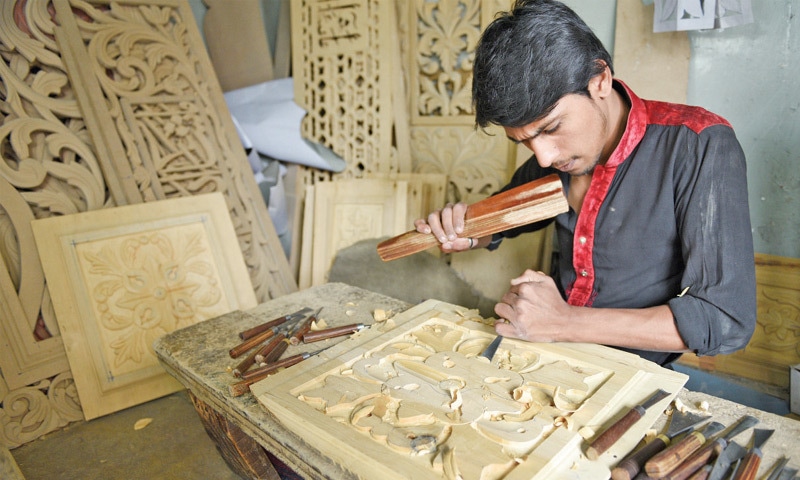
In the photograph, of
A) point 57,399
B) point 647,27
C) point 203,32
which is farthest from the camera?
point 203,32

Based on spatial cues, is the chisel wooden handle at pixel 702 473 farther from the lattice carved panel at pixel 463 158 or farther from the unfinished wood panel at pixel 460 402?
the lattice carved panel at pixel 463 158

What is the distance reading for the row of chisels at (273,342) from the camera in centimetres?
144

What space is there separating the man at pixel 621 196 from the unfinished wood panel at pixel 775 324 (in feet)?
2.64

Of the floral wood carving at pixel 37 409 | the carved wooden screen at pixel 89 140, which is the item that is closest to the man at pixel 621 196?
the carved wooden screen at pixel 89 140

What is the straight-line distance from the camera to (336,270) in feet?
10.9

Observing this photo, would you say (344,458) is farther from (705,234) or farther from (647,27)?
(647,27)

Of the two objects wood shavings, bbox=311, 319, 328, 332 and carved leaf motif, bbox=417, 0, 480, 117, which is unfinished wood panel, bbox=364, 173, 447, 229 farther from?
wood shavings, bbox=311, 319, 328, 332

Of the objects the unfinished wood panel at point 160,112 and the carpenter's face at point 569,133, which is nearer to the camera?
the carpenter's face at point 569,133

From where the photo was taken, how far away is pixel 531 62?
4.22 feet

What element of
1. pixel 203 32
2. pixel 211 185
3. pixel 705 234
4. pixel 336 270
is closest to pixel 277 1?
pixel 203 32

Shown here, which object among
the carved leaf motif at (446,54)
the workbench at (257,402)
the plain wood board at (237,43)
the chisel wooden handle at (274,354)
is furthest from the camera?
the plain wood board at (237,43)

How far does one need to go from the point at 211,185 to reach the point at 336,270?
3.06ft

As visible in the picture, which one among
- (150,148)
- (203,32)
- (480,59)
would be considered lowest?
(150,148)

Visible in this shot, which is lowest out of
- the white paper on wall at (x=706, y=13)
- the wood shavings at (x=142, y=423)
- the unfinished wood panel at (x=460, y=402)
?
the wood shavings at (x=142, y=423)
